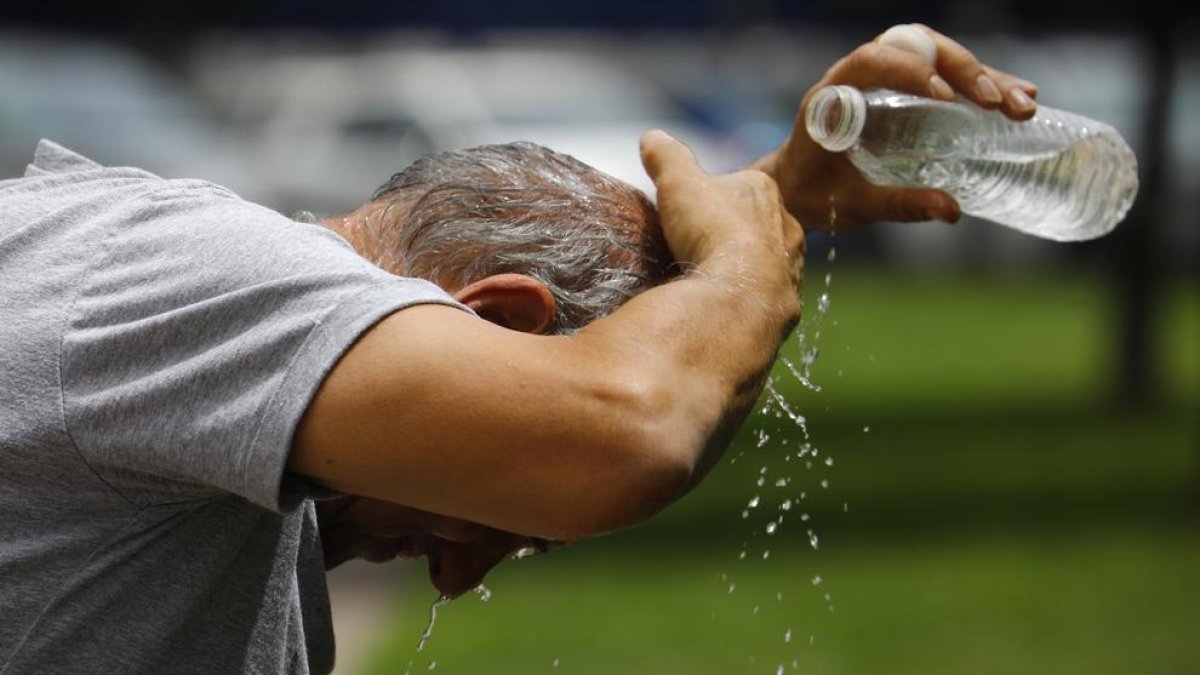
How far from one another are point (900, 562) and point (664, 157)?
586 cm

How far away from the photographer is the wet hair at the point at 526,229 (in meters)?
2.26

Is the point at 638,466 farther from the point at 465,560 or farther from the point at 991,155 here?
the point at 991,155

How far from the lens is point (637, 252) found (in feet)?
7.82

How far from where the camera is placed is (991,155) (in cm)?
300

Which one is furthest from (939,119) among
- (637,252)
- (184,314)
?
(184,314)

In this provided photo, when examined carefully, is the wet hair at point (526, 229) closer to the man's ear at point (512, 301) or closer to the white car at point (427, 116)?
the man's ear at point (512, 301)

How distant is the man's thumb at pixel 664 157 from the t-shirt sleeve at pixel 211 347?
2.01 ft

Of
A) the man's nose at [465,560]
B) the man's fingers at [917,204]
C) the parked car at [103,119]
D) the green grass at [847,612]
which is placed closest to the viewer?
the man's nose at [465,560]

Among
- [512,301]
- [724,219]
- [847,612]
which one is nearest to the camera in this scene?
[512,301]

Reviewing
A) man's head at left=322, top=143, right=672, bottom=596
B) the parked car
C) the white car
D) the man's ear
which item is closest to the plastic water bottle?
man's head at left=322, top=143, right=672, bottom=596

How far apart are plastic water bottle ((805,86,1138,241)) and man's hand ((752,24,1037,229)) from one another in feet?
0.10

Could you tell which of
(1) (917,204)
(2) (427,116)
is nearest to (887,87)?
(1) (917,204)

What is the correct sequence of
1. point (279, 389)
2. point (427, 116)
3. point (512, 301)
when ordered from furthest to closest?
point (427, 116)
point (512, 301)
point (279, 389)

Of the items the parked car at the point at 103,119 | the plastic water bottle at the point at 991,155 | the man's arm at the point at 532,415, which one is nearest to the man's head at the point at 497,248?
the man's arm at the point at 532,415
